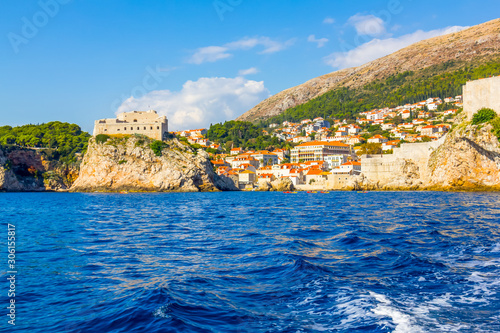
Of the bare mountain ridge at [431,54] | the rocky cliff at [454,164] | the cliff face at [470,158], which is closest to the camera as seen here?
the cliff face at [470,158]

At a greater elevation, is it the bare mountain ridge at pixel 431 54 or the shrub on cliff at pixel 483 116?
the bare mountain ridge at pixel 431 54

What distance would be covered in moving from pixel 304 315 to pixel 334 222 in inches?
445

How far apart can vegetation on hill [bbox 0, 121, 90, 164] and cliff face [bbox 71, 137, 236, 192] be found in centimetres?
1316

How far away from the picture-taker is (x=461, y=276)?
7.00 metres

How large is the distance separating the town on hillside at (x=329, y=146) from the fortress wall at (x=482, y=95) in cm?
747

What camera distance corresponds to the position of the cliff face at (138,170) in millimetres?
56031

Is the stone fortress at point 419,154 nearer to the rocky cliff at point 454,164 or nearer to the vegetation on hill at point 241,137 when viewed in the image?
the rocky cliff at point 454,164

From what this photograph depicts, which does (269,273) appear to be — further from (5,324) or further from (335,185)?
(335,185)

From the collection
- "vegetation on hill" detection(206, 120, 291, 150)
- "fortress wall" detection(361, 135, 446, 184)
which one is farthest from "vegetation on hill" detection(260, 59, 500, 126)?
"fortress wall" detection(361, 135, 446, 184)

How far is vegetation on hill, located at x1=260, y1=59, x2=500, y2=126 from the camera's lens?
119438 millimetres

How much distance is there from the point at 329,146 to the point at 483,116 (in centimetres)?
4421

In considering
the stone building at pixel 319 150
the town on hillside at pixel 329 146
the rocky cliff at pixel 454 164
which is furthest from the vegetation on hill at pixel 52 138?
the rocky cliff at pixel 454 164

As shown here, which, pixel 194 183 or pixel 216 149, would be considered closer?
pixel 194 183

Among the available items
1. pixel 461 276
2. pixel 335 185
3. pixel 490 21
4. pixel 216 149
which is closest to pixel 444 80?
pixel 490 21
